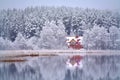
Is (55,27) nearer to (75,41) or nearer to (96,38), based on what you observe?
(75,41)

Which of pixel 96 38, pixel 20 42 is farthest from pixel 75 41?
pixel 20 42

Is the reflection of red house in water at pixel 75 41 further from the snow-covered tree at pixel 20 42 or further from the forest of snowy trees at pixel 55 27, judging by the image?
the snow-covered tree at pixel 20 42

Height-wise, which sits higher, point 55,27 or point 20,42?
point 55,27

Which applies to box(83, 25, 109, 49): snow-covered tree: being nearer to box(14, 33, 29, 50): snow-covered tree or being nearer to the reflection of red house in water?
the reflection of red house in water

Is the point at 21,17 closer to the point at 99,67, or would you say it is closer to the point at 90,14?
the point at 90,14

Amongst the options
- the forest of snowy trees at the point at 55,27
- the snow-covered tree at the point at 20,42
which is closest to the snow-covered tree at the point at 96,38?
the forest of snowy trees at the point at 55,27

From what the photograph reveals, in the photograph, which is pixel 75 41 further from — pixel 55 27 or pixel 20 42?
pixel 20 42

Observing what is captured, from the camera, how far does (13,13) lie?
232 inches

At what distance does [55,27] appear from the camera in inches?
231

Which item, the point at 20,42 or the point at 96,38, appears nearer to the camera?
the point at 20,42

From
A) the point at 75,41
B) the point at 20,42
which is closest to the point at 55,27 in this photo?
the point at 75,41

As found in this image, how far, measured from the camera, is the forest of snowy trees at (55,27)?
586cm

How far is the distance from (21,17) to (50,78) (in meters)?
1.19

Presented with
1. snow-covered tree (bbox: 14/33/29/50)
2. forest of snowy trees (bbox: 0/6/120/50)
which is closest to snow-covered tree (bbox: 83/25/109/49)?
forest of snowy trees (bbox: 0/6/120/50)
